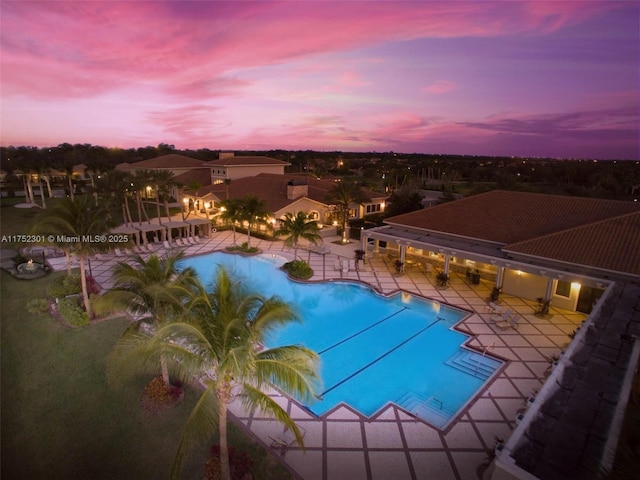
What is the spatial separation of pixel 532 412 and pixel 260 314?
615 cm

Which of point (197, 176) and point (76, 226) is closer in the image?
point (76, 226)

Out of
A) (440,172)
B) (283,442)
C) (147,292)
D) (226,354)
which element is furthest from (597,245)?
(440,172)

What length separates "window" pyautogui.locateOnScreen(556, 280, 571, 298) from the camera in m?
18.0

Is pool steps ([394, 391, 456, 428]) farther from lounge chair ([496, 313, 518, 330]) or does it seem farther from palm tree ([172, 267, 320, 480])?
lounge chair ([496, 313, 518, 330])

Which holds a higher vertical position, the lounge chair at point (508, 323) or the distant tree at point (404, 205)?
the distant tree at point (404, 205)

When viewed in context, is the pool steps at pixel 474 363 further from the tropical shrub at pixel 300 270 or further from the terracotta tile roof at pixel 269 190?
the terracotta tile roof at pixel 269 190

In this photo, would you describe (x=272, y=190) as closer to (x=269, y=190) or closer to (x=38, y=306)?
(x=269, y=190)

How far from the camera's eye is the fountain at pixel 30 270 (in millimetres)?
22078

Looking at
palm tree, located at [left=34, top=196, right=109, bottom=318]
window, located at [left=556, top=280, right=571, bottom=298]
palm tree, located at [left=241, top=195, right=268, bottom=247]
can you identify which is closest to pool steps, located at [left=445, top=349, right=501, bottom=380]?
window, located at [left=556, top=280, right=571, bottom=298]

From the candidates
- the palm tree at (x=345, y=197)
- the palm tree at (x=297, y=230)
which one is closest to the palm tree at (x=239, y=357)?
the palm tree at (x=297, y=230)

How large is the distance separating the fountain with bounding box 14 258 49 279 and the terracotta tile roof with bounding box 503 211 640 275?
27.9 m

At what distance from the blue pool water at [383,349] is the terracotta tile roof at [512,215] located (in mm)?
6054

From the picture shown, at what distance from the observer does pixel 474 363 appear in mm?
13852

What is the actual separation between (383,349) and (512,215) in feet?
44.4
